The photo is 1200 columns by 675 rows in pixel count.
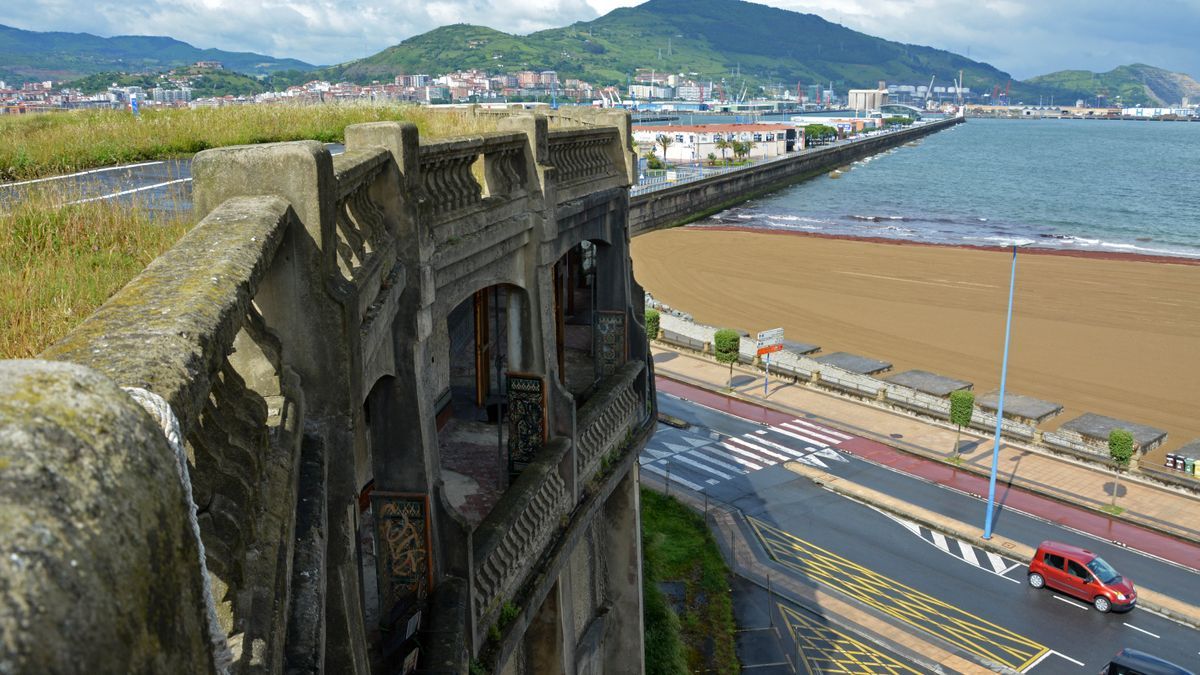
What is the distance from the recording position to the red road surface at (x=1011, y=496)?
28250 mm

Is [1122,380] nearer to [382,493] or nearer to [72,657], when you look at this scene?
[382,493]

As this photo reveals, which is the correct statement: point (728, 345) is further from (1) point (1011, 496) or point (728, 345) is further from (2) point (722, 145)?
(2) point (722, 145)

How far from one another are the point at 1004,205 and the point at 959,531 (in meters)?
91.0

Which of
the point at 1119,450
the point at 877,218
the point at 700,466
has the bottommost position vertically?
the point at 700,466

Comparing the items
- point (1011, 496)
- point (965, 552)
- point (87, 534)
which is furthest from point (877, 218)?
point (87, 534)

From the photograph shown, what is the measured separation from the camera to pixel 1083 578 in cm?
2450

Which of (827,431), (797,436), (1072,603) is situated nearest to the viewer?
(1072,603)

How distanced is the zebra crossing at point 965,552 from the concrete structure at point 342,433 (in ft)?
50.9

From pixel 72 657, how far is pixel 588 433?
10.7 metres

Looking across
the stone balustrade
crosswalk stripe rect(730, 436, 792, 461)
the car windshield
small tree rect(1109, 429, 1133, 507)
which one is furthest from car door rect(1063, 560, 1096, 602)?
the stone balustrade

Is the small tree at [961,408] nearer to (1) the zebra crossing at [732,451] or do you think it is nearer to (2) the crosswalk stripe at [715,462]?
(1) the zebra crossing at [732,451]

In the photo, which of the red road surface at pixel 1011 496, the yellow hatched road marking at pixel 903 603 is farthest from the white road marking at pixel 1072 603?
the red road surface at pixel 1011 496

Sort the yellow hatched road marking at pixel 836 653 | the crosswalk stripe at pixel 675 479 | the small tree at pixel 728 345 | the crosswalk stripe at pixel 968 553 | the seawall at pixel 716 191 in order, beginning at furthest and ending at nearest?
the seawall at pixel 716 191
the small tree at pixel 728 345
the crosswalk stripe at pixel 675 479
the crosswalk stripe at pixel 968 553
the yellow hatched road marking at pixel 836 653

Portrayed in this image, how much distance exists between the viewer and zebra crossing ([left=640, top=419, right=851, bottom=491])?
33.2m
